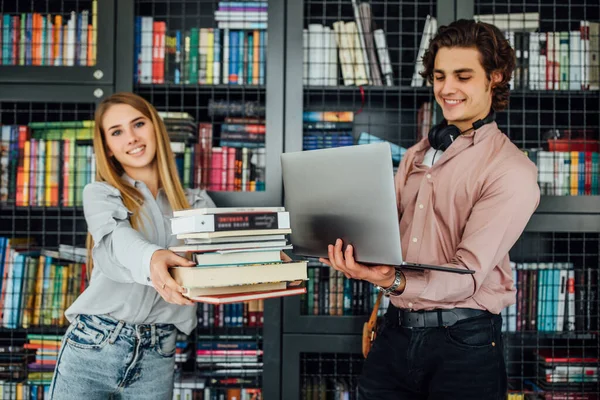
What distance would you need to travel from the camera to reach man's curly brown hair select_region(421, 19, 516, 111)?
1.64 meters

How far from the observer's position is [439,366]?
58.8 inches

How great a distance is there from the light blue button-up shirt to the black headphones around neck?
2.59ft

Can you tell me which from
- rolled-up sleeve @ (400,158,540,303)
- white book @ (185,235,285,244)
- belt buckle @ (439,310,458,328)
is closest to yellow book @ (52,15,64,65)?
white book @ (185,235,285,244)

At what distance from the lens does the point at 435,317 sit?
1509 millimetres

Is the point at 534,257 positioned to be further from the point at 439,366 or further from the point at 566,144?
the point at 439,366

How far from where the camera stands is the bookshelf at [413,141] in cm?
216

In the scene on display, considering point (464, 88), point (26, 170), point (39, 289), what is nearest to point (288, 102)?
point (464, 88)

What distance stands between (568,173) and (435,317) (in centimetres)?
110

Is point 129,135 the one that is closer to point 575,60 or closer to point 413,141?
point 413,141

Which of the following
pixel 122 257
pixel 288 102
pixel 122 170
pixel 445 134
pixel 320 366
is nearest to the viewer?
pixel 122 257

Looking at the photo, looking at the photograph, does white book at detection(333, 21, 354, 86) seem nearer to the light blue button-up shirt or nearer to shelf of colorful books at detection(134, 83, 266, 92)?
shelf of colorful books at detection(134, 83, 266, 92)

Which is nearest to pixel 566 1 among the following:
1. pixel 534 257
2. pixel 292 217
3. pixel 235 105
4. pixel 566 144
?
pixel 566 144

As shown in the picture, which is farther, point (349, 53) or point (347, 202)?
point (349, 53)

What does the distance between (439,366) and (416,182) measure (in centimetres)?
52
